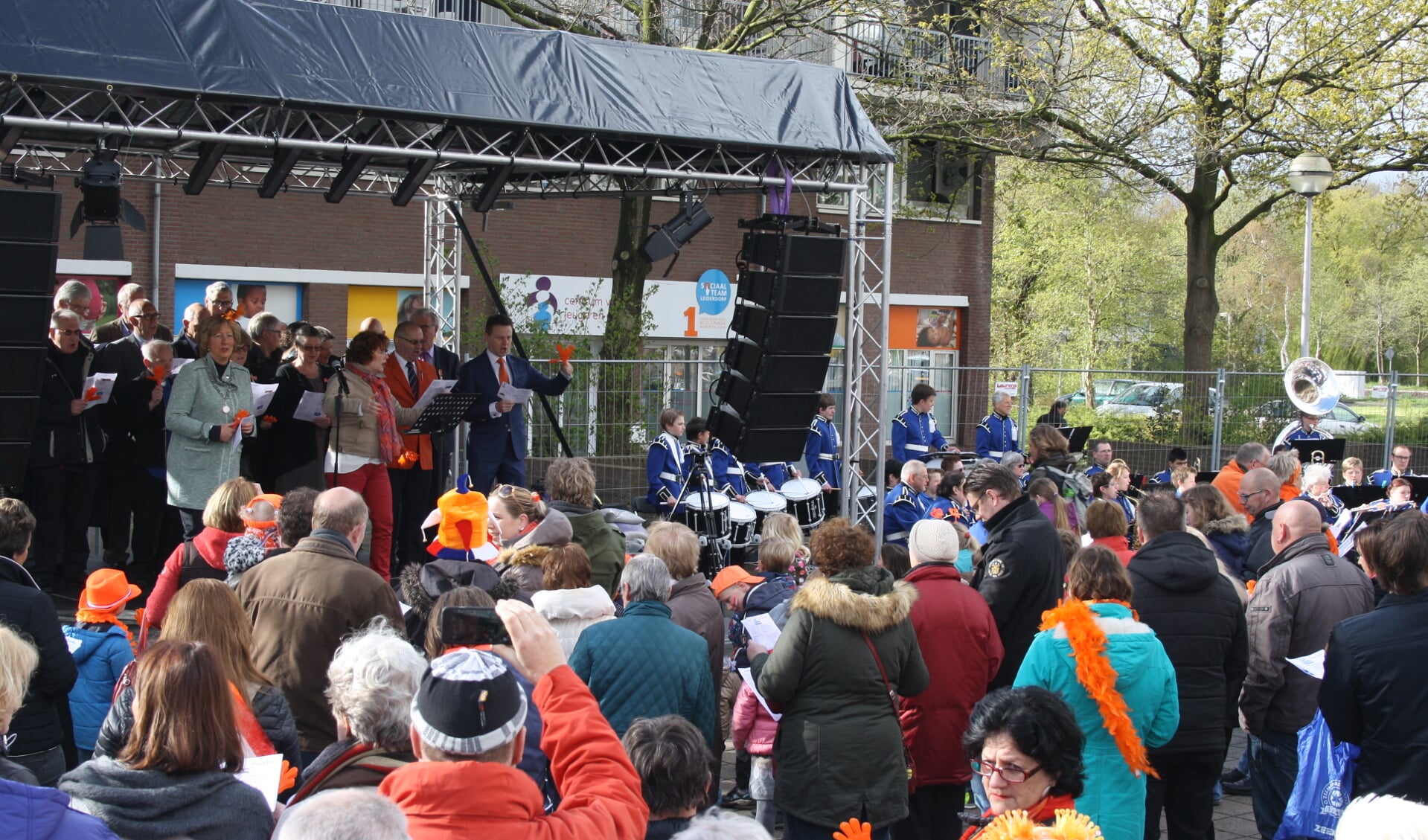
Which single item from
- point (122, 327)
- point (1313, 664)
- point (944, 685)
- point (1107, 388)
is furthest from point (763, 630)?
point (1107, 388)

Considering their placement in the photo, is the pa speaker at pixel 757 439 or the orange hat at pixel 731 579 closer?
the orange hat at pixel 731 579

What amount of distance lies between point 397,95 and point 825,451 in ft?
23.8

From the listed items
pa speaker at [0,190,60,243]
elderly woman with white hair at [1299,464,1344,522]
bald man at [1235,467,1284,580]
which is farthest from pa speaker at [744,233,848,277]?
pa speaker at [0,190,60,243]

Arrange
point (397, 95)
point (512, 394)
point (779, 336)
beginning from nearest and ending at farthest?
point (397, 95) < point (779, 336) < point (512, 394)

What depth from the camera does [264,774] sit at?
3205mm

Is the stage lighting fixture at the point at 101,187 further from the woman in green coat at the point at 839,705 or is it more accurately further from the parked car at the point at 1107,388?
the parked car at the point at 1107,388

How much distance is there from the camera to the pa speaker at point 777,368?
978 centimetres

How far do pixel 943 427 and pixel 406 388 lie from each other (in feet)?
32.5

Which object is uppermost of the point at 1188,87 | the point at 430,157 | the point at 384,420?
the point at 1188,87

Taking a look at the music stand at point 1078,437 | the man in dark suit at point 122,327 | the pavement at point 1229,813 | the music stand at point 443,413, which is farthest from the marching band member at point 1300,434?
the man in dark suit at point 122,327

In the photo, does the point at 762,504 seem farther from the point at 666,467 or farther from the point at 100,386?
the point at 100,386

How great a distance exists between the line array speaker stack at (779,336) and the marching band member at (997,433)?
176 inches

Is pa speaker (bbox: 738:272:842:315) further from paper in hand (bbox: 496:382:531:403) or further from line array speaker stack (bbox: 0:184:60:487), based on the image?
line array speaker stack (bbox: 0:184:60:487)

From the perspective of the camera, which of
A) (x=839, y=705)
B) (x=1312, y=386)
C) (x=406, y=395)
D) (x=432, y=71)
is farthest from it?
(x=1312, y=386)
